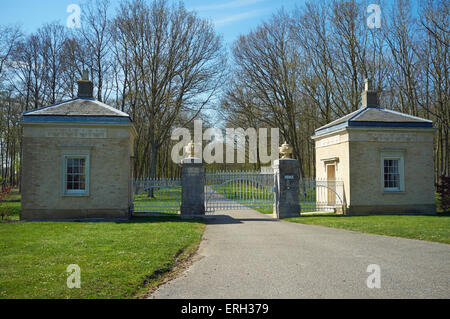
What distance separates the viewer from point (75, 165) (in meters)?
16.1

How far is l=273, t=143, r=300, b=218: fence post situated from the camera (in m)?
16.8

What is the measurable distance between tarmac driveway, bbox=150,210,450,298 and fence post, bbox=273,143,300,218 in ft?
17.3

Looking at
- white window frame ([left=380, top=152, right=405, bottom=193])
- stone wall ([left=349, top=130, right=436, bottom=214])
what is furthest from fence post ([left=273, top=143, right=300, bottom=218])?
white window frame ([left=380, top=152, right=405, bottom=193])

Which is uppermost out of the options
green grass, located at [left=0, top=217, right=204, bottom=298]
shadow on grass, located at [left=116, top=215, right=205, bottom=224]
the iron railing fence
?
the iron railing fence

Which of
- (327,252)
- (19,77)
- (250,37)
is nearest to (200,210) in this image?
→ (327,252)

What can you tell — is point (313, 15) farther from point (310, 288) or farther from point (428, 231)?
point (310, 288)

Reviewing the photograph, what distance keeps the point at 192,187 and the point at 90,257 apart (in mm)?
8863

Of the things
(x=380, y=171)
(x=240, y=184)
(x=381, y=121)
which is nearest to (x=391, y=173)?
(x=380, y=171)

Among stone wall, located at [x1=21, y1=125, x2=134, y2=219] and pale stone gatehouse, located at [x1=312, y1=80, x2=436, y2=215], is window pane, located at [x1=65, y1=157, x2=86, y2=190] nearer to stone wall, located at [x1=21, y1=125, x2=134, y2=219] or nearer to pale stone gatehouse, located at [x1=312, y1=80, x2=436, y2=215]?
stone wall, located at [x1=21, y1=125, x2=134, y2=219]

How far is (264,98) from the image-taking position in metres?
31.0

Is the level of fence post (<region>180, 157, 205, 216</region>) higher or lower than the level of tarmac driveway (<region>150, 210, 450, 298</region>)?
higher

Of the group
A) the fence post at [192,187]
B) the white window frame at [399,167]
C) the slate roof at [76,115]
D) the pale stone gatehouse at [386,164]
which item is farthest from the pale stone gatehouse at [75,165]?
Result: the white window frame at [399,167]

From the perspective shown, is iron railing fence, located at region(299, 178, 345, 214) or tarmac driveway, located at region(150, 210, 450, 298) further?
iron railing fence, located at region(299, 178, 345, 214)

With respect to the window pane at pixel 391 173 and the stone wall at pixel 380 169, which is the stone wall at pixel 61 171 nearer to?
the stone wall at pixel 380 169
